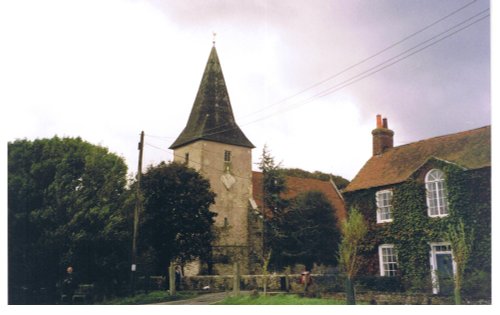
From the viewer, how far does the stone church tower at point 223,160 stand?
1531 inches

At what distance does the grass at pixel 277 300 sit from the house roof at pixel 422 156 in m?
9.38

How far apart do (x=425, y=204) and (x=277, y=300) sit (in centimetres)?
971

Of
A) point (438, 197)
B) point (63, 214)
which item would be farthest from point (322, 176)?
point (63, 214)

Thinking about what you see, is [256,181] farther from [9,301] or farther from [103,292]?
[9,301]

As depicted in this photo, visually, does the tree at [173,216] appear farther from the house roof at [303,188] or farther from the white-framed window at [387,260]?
the white-framed window at [387,260]

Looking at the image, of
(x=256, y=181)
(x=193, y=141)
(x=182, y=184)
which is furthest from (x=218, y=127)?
(x=182, y=184)

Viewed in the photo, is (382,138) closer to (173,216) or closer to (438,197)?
(438,197)

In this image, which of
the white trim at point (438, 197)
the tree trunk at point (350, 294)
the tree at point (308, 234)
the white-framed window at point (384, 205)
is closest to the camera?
the tree trunk at point (350, 294)

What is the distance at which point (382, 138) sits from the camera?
99.7 feet

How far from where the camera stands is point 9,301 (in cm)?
1623

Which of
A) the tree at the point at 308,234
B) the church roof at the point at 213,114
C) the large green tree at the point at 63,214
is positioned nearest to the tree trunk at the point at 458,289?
the large green tree at the point at 63,214

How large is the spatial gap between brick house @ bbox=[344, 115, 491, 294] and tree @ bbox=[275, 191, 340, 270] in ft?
23.4

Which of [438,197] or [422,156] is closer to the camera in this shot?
[438,197]
